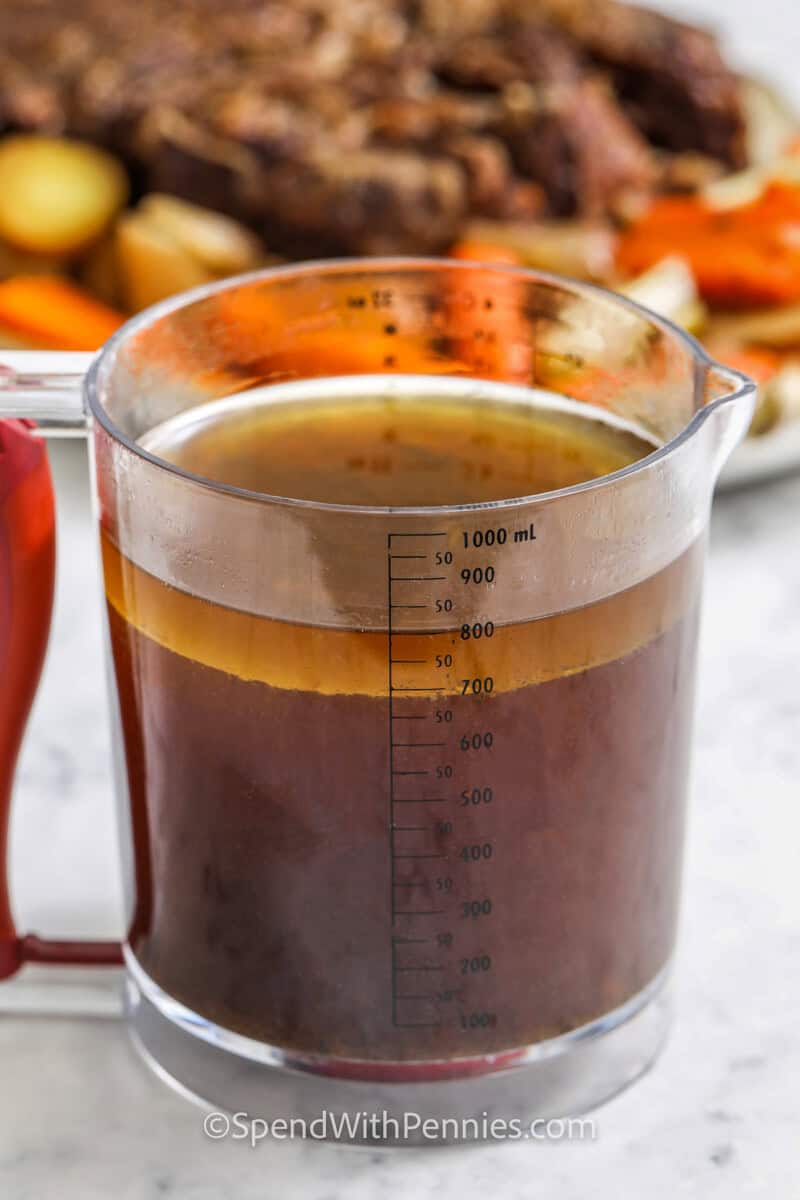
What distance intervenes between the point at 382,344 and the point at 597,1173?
42cm

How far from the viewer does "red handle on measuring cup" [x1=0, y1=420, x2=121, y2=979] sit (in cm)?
78

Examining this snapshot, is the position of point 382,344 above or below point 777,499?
above

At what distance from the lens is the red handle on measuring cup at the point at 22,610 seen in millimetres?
782

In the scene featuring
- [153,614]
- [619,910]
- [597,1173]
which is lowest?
[597,1173]

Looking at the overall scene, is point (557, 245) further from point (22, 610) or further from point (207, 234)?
point (22, 610)

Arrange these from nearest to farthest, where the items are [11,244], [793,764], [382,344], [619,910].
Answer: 1. [619,910]
2. [382,344]
3. [793,764]
4. [11,244]

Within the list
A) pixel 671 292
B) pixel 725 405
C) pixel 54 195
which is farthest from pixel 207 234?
pixel 725 405

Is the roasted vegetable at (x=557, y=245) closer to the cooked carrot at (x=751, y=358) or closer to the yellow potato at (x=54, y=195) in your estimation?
the cooked carrot at (x=751, y=358)

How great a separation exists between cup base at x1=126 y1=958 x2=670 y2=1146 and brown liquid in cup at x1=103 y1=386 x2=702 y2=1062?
0.01m

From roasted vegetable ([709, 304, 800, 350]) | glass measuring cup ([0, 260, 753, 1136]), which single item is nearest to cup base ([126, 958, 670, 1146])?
glass measuring cup ([0, 260, 753, 1136])

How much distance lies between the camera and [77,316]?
1.65 meters

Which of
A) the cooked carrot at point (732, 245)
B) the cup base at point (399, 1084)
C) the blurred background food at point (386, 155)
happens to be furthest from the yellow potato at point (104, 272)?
the cup base at point (399, 1084)

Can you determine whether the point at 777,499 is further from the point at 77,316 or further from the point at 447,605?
the point at 447,605

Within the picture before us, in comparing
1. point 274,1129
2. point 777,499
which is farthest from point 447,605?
point 777,499
